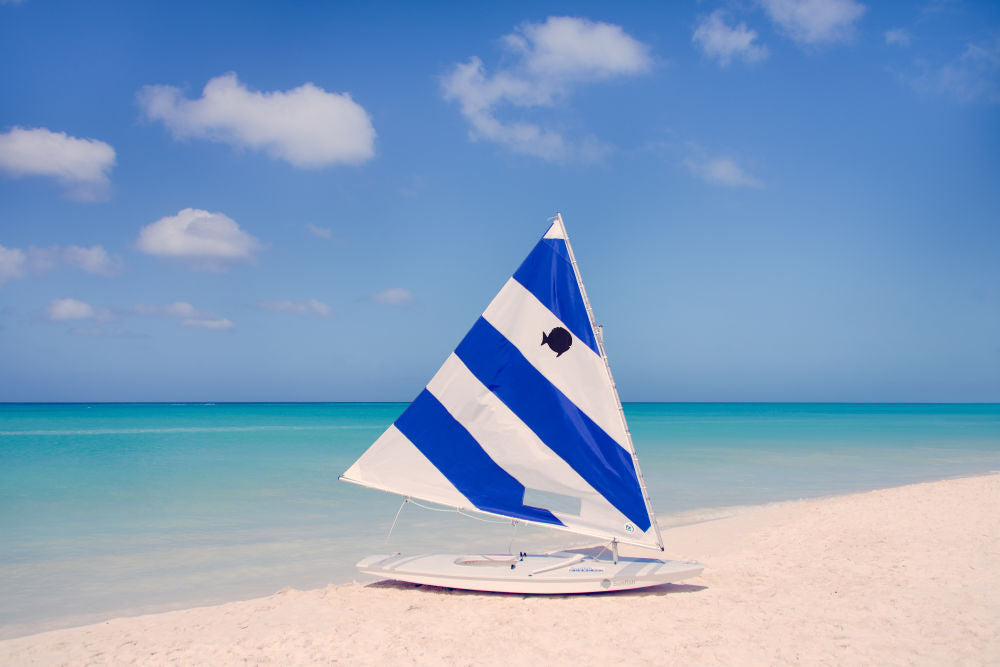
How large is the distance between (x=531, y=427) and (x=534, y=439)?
0.12 metres

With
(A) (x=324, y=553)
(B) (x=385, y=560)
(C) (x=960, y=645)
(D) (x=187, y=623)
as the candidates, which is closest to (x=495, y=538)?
(A) (x=324, y=553)

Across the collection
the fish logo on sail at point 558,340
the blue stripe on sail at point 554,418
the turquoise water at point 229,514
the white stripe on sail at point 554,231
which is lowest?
the turquoise water at point 229,514

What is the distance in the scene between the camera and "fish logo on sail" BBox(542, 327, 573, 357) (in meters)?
5.97

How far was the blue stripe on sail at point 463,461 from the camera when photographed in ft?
19.9

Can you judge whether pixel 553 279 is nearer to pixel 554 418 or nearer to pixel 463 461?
pixel 554 418

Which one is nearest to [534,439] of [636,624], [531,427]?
[531,427]

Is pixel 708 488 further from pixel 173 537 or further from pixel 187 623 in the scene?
pixel 187 623

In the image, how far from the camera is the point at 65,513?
12688 millimetres

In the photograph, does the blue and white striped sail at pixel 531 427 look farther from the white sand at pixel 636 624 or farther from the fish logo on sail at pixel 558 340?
the white sand at pixel 636 624

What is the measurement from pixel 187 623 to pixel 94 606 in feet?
6.49

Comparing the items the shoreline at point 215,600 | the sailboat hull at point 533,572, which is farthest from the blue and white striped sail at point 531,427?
the shoreline at point 215,600

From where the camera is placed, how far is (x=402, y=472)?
630 cm

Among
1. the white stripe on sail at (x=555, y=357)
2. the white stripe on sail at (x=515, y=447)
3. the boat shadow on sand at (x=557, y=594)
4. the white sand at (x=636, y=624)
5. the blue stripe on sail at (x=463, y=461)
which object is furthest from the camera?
the boat shadow on sand at (x=557, y=594)

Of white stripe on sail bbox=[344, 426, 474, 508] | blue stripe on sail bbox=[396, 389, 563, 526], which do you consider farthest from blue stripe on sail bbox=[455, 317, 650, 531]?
white stripe on sail bbox=[344, 426, 474, 508]
